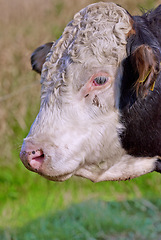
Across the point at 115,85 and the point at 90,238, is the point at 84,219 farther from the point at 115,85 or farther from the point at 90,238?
the point at 115,85

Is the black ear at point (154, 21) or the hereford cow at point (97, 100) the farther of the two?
the black ear at point (154, 21)

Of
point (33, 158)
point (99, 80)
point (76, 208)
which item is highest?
point (99, 80)

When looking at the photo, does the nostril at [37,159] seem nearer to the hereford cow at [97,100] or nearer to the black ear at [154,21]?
the hereford cow at [97,100]

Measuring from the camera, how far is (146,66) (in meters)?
2.66

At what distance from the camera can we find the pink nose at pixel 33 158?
2738 millimetres

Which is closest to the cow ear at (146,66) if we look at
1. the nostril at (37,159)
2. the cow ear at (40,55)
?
the nostril at (37,159)

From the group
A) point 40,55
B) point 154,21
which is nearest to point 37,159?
point 40,55

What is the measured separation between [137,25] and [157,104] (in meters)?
0.50

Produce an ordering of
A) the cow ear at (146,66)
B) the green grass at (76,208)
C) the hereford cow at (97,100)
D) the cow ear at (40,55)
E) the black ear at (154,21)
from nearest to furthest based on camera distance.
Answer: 1. the cow ear at (146,66)
2. the hereford cow at (97,100)
3. the black ear at (154,21)
4. the cow ear at (40,55)
5. the green grass at (76,208)

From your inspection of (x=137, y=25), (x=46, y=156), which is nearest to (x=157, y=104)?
(x=137, y=25)

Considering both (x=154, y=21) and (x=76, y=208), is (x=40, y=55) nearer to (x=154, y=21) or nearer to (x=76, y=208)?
(x=154, y=21)

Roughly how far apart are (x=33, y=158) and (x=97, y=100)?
0.49m

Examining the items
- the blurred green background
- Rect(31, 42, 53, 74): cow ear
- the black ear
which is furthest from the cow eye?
the blurred green background

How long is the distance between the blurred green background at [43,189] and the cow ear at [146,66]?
6.07ft
